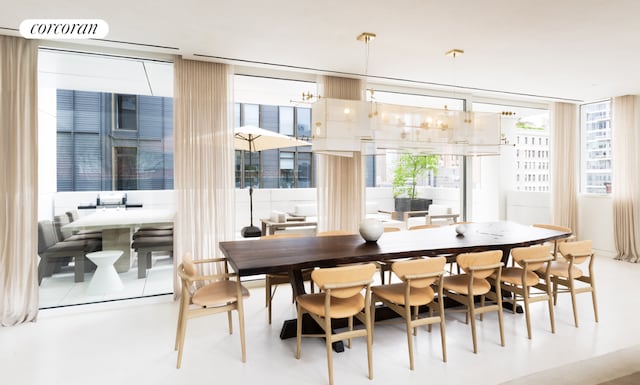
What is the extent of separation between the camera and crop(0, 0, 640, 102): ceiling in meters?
3.01

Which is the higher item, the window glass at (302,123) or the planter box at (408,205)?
the window glass at (302,123)

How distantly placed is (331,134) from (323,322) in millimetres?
1802

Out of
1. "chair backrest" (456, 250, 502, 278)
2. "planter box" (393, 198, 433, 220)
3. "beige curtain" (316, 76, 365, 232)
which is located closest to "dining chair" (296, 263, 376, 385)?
"chair backrest" (456, 250, 502, 278)

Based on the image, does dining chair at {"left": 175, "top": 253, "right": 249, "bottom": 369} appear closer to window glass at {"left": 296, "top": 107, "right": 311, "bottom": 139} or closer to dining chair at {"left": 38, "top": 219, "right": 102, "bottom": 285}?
dining chair at {"left": 38, "top": 219, "right": 102, "bottom": 285}

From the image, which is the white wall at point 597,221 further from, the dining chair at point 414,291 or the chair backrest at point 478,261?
the dining chair at point 414,291

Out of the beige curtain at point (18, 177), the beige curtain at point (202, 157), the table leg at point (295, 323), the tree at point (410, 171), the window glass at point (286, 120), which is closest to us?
the table leg at point (295, 323)

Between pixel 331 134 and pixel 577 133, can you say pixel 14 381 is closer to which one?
pixel 331 134

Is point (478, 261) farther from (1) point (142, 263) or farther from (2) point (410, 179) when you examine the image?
(1) point (142, 263)

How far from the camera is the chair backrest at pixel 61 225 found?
3869 mm

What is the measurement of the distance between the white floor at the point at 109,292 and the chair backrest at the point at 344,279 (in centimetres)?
262

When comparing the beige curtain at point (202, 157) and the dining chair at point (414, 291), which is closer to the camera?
the dining chair at point (414, 291)

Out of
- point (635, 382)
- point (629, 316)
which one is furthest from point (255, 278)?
point (629, 316)

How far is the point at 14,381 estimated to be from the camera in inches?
99.4

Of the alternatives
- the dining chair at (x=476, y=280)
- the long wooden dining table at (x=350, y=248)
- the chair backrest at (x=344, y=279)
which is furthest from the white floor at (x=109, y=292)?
the dining chair at (x=476, y=280)
